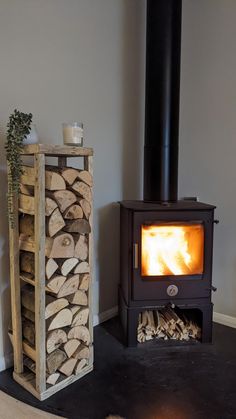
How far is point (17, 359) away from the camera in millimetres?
1734

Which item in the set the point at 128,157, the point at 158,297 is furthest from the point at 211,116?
the point at 158,297

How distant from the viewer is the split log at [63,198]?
1.57m

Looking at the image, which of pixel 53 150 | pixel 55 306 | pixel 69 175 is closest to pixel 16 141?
pixel 53 150

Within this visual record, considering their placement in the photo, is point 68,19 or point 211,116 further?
point 211,116

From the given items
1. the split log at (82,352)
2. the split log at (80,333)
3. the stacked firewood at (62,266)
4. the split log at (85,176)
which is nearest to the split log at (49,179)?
the stacked firewood at (62,266)

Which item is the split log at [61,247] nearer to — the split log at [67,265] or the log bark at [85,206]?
the split log at [67,265]

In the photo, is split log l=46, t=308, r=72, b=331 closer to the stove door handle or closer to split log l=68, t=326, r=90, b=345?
split log l=68, t=326, r=90, b=345

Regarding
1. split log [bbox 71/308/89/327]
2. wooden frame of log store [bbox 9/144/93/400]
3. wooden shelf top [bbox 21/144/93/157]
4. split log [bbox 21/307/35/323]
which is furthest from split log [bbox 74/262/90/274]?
wooden shelf top [bbox 21/144/93/157]

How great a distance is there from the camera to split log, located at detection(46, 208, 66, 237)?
156 centimetres

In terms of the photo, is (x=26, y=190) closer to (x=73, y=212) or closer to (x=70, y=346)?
(x=73, y=212)

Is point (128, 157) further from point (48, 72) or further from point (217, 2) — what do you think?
point (217, 2)

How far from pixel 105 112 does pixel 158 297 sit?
1.28 metres

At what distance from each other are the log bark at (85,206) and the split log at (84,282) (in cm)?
31

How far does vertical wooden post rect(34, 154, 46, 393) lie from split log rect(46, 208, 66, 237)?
0.10ft
